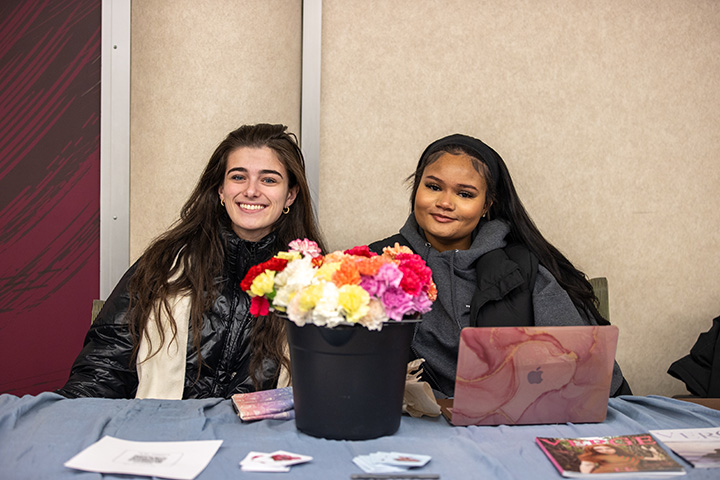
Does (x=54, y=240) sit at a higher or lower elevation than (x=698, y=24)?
lower

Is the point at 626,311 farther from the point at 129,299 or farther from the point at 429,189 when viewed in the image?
the point at 129,299

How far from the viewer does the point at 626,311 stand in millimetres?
3174

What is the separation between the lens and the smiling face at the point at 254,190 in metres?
2.35

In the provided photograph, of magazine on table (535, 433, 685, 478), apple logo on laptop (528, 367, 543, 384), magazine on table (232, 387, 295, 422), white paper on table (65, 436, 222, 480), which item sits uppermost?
apple logo on laptop (528, 367, 543, 384)

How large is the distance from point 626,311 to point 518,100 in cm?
115

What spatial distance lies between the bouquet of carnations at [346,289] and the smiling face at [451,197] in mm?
957

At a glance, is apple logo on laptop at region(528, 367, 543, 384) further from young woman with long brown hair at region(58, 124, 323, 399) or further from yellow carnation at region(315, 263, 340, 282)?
young woman with long brown hair at region(58, 124, 323, 399)

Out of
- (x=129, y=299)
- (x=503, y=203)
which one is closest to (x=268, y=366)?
(x=129, y=299)

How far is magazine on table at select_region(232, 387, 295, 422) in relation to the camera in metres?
1.54

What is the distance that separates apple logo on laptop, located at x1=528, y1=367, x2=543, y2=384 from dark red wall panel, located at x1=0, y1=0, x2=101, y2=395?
6.77ft

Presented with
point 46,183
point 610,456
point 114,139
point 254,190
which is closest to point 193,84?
point 114,139

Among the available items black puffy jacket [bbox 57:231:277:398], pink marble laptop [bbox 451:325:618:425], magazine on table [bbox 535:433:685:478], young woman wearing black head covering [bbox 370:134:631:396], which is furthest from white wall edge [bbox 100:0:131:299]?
magazine on table [bbox 535:433:685:478]

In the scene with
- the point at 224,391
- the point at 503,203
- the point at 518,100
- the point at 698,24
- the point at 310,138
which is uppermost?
the point at 698,24

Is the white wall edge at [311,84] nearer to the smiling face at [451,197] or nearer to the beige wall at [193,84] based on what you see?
the beige wall at [193,84]
